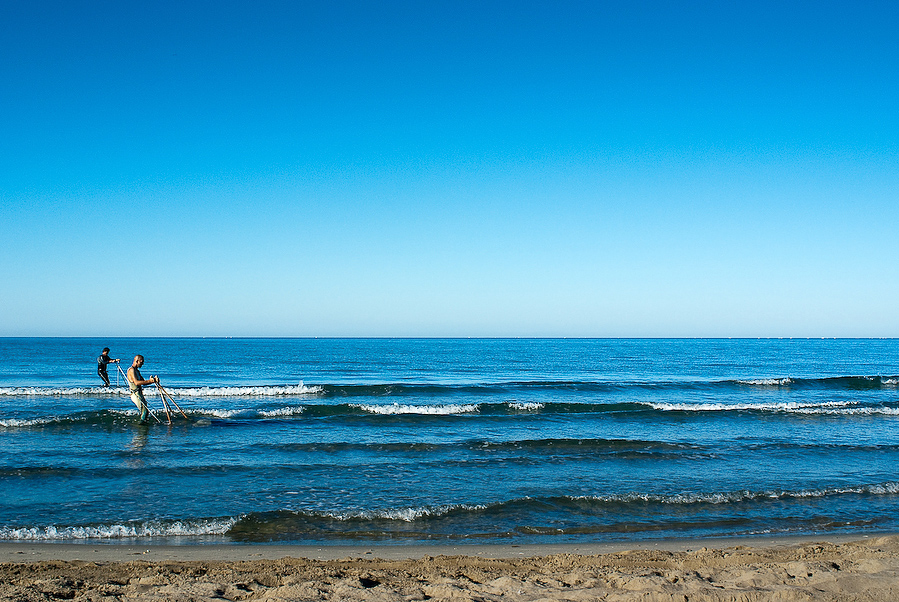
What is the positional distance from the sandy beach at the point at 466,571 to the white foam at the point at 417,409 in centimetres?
1279

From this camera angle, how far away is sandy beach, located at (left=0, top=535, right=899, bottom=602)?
18.5 ft

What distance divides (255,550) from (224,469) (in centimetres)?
462

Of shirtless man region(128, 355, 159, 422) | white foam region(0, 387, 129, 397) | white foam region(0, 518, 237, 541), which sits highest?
shirtless man region(128, 355, 159, 422)

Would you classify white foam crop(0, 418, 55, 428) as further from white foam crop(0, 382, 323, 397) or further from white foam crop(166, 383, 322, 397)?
white foam crop(166, 383, 322, 397)

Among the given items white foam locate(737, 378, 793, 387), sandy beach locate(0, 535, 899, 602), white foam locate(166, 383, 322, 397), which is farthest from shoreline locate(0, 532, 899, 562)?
white foam locate(737, 378, 793, 387)

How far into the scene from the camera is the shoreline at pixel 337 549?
728 centimetres

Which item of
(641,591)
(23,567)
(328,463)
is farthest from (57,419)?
(641,591)

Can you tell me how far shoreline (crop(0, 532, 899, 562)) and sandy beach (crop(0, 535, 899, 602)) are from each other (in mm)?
22

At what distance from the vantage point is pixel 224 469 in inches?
462

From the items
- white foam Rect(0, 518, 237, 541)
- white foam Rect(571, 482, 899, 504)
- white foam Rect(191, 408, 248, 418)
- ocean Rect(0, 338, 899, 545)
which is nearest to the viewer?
white foam Rect(0, 518, 237, 541)

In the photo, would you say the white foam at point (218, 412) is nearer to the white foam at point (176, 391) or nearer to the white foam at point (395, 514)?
the white foam at point (176, 391)

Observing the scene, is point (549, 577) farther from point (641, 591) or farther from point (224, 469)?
point (224, 469)

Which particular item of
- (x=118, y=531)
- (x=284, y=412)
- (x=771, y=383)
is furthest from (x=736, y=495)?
(x=771, y=383)

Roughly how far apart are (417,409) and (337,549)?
43.9 feet
